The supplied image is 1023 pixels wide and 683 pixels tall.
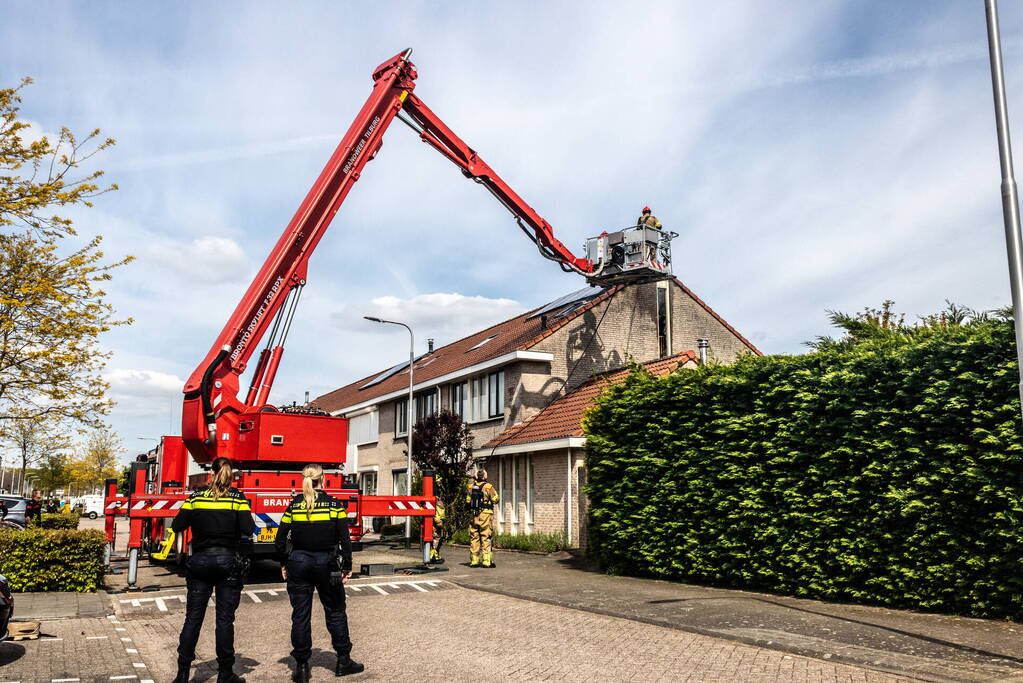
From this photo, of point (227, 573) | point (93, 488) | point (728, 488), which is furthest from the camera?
point (93, 488)

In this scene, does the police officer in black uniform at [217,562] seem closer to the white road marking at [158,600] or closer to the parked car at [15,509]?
the white road marking at [158,600]

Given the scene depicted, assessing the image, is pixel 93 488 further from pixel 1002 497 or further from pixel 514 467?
pixel 1002 497

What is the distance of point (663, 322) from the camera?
26281 mm

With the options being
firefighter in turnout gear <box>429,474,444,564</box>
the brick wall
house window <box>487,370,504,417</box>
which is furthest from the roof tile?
firefighter in turnout gear <box>429,474,444,564</box>

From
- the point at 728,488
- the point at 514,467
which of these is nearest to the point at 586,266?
the point at 514,467

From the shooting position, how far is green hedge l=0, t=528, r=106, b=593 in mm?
12062

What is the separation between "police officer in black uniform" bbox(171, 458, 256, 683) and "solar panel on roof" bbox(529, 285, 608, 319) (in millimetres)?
18343

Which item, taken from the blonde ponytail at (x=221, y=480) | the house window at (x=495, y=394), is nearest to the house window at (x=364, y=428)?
the house window at (x=495, y=394)

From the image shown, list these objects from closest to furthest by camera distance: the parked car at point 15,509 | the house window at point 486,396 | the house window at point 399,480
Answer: the parked car at point 15,509, the house window at point 486,396, the house window at point 399,480

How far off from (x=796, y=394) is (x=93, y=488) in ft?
312

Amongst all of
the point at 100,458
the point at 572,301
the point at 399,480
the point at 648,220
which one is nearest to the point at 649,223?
the point at 648,220

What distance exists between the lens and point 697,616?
33.0 feet

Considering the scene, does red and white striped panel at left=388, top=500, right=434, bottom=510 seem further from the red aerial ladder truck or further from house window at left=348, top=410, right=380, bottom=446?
house window at left=348, top=410, right=380, bottom=446

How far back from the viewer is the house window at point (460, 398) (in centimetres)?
2706
